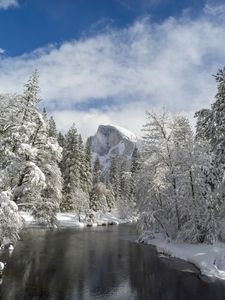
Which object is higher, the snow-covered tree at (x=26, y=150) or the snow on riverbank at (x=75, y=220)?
the snow-covered tree at (x=26, y=150)

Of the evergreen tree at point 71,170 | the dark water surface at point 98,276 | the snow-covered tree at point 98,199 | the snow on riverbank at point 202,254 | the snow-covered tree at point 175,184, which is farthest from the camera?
the snow-covered tree at point 98,199

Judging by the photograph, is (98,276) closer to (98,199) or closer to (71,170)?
(71,170)

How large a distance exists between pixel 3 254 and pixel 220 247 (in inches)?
696

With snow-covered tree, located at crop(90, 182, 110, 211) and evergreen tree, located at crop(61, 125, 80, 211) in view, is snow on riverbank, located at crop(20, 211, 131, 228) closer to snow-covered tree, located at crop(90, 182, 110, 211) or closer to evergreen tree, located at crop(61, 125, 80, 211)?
snow-covered tree, located at crop(90, 182, 110, 211)

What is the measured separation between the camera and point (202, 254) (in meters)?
30.1

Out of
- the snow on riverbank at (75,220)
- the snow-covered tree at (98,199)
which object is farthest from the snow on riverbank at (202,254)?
the snow-covered tree at (98,199)

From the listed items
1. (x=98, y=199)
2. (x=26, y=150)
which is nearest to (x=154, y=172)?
(x=26, y=150)

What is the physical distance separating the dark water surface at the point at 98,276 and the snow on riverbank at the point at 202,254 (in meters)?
0.89

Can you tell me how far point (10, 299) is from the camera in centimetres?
1975

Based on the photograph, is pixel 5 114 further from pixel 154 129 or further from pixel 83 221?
pixel 83 221

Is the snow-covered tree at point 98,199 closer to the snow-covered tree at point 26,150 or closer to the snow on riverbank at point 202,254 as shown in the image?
the snow on riverbank at point 202,254

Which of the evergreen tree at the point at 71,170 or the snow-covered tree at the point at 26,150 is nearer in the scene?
the snow-covered tree at the point at 26,150

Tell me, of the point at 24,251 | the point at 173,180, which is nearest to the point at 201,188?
the point at 173,180

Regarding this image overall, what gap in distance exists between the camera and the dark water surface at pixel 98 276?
21625 mm
